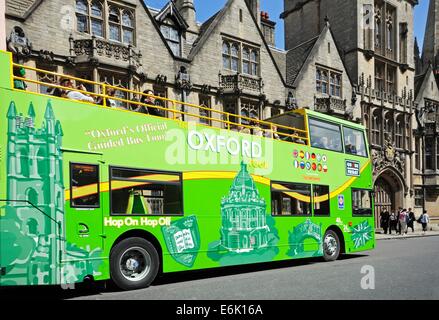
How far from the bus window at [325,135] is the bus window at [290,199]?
1.49m

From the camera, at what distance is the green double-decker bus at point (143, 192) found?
678 cm

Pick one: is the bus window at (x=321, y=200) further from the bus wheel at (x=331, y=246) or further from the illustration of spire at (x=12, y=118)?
the illustration of spire at (x=12, y=118)

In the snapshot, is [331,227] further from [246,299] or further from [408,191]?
[408,191]

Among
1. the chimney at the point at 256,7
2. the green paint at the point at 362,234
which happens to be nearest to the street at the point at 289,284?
the green paint at the point at 362,234

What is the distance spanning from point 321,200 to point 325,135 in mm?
1976

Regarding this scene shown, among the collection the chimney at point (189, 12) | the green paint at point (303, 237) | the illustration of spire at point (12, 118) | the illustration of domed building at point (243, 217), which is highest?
the chimney at point (189, 12)

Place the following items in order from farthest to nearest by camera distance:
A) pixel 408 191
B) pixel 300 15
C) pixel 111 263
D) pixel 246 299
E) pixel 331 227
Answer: pixel 300 15
pixel 408 191
pixel 331 227
pixel 111 263
pixel 246 299

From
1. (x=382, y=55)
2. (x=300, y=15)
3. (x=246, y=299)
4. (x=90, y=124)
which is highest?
(x=300, y=15)

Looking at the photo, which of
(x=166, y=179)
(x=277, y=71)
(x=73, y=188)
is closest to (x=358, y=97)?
(x=277, y=71)

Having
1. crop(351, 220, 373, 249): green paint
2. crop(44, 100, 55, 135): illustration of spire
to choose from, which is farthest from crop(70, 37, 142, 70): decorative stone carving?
crop(351, 220, 373, 249): green paint

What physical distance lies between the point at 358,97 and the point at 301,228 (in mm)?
21048

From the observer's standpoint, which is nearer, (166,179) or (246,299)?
(246,299)

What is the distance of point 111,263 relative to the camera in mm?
7695

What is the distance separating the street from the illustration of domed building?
762 millimetres
